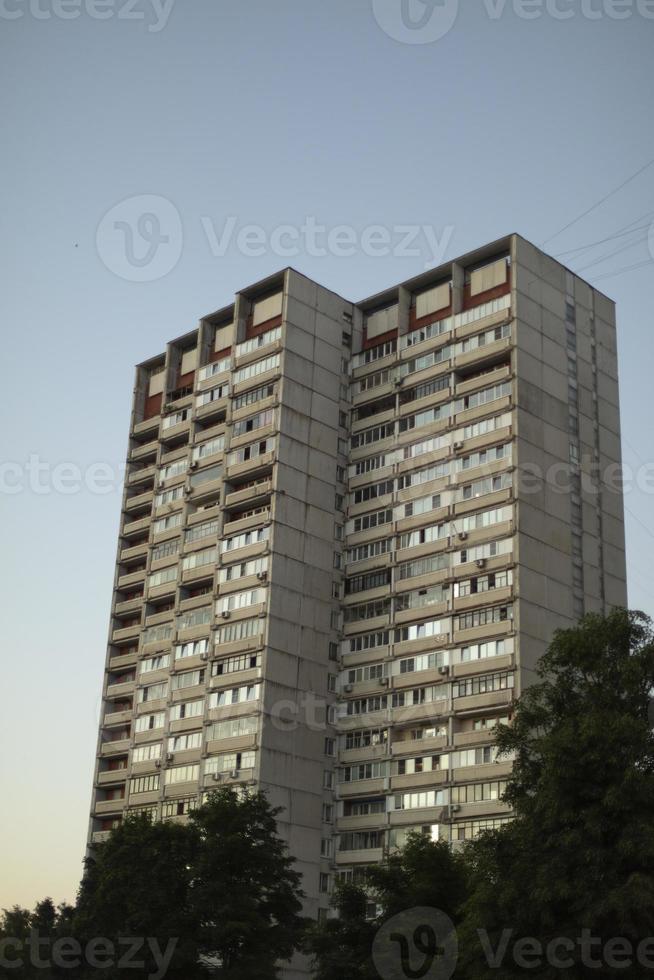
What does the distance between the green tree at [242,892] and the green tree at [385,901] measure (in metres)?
2.06

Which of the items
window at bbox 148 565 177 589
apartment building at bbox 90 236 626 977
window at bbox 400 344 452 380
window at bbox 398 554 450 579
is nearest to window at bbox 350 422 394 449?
apartment building at bbox 90 236 626 977

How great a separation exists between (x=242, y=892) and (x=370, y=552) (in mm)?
38616

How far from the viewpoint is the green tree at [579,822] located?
4316 centimetres

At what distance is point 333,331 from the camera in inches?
4001

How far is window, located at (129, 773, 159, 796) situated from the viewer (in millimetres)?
94812

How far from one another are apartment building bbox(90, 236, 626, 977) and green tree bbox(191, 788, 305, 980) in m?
21.1

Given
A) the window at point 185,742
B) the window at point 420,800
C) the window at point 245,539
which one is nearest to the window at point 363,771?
the window at point 420,800

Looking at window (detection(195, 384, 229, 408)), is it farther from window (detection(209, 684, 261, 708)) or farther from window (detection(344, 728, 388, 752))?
window (detection(344, 728, 388, 752))

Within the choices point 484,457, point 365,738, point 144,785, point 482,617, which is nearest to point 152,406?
point 144,785

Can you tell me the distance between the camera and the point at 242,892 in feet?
197

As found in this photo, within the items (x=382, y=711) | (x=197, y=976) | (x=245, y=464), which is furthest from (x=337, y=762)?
(x=197, y=976)

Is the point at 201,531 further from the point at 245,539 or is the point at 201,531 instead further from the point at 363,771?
the point at 363,771

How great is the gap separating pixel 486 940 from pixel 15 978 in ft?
170

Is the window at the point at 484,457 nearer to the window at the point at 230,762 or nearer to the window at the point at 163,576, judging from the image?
the window at the point at 230,762
